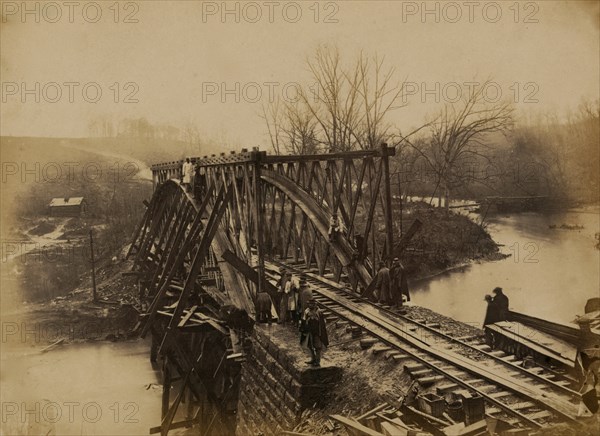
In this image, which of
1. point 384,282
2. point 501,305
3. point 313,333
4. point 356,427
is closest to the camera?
point 356,427

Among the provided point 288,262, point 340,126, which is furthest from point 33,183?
point 288,262

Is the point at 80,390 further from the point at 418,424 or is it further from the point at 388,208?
the point at 418,424

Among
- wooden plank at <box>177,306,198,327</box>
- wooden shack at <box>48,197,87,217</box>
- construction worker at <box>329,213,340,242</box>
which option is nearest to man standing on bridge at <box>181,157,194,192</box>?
wooden plank at <box>177,306,198,327</box>

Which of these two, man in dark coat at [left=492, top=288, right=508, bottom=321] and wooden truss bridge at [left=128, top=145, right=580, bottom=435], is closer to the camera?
wooden truss bridge at [left=128, top=145, right=580, bottom=435]

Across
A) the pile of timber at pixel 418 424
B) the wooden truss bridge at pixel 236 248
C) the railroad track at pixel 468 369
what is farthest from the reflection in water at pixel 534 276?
the pile of timber at pixel 418 424

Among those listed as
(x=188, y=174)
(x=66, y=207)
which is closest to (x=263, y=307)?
(x=188, y=174)

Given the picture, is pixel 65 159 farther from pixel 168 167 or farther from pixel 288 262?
pixel 288 262

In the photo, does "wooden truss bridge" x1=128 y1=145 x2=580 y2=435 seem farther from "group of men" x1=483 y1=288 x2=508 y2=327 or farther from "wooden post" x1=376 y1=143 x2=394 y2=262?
"group of men" x1=483 y1=288 x2=508 y2=327
